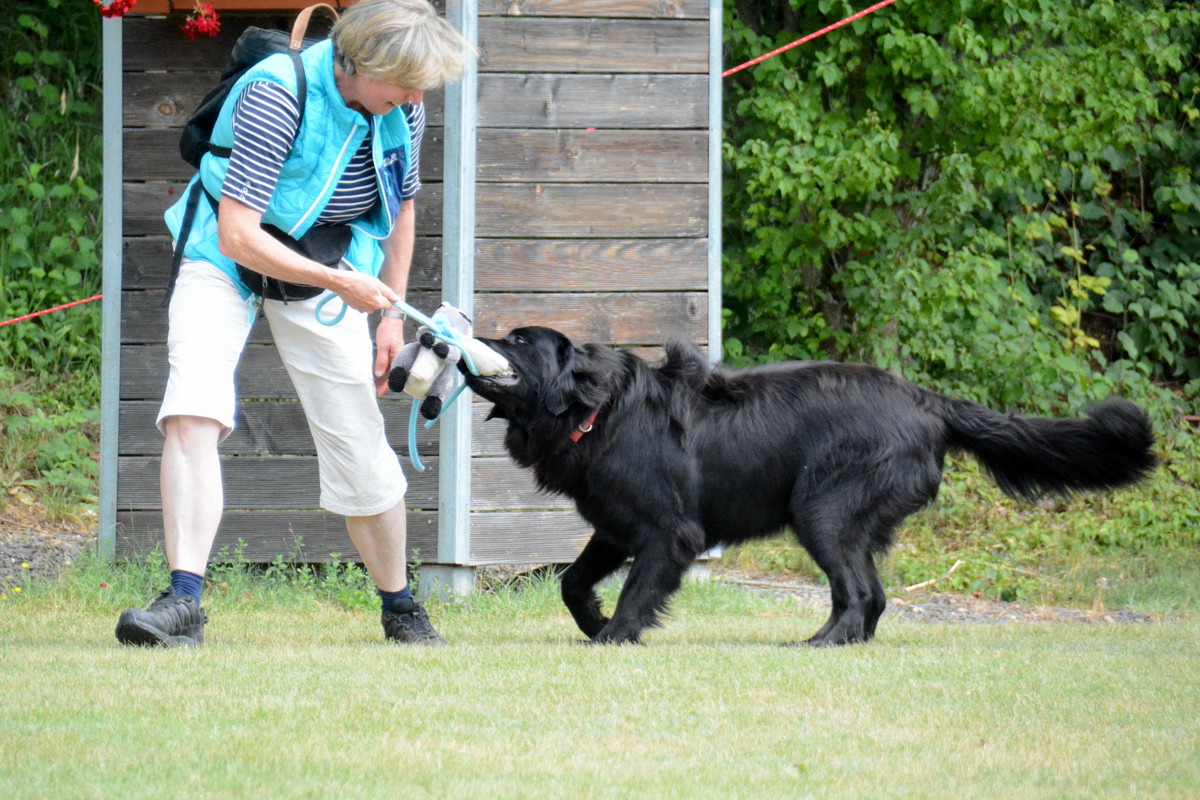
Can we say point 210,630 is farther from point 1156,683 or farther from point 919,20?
point 919,20

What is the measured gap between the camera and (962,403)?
420cm

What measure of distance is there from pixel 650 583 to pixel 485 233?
1801 mm

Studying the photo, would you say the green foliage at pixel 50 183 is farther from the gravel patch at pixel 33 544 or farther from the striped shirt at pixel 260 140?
the striped shirt at pixel 260 140

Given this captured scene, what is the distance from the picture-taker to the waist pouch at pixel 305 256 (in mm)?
3562

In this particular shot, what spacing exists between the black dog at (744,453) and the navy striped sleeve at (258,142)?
847 millimetres

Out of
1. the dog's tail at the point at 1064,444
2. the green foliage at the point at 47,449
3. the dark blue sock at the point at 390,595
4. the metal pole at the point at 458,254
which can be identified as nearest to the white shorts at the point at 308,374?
the dark blue sock at the point at 390,595

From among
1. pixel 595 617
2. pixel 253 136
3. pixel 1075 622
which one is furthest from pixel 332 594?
pixel 1075 622

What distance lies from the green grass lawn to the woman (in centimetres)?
32

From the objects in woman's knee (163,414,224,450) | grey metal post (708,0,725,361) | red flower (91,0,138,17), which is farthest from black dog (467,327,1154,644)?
red flower (91,0,138,17)

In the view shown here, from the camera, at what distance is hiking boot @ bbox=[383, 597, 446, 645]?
3.88 meters

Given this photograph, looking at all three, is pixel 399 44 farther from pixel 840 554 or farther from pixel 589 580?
Result: pixel 840 554

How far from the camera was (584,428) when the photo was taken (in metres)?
3.97

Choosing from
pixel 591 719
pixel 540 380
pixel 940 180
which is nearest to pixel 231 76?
pixel 540 380

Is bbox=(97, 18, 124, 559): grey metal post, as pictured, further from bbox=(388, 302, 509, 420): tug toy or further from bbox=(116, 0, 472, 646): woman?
bbox=(388, 302, 509, 420): tug toy
